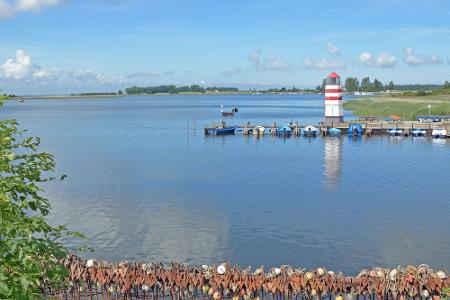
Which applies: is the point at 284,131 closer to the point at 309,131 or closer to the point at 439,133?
the point at 309,131

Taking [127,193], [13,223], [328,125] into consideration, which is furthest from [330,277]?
[328,125]

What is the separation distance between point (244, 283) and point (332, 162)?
2025 inches

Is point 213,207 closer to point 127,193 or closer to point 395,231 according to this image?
point 127,193

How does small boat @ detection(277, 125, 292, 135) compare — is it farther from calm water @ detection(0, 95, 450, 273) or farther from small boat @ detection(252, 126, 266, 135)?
calm water @ detection(0, 95, 450, 273)

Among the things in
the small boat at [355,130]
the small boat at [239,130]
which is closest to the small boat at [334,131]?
the small boat at [355,130]

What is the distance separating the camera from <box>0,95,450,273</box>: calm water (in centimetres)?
3247

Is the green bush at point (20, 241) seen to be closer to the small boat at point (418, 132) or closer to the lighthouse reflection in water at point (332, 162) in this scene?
the lighthouse reflection in water at point (332, 162)

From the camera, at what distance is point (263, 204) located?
44.6 metres

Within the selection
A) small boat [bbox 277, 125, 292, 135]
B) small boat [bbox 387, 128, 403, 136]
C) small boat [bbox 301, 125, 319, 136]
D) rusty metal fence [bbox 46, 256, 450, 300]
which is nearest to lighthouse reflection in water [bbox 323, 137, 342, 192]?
small boat [bbox 301, 125, 319, 136]

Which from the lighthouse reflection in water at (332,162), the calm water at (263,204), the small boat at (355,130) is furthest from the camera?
the small boat at (355,130)

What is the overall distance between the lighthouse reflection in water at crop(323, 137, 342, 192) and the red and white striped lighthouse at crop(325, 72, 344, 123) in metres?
9.78

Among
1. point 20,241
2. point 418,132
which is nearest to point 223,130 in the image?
point 418,132

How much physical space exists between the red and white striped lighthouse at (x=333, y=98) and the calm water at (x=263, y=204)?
23.2 meters

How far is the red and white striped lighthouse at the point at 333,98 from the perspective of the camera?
103562 mm
